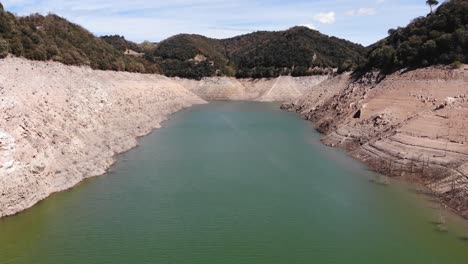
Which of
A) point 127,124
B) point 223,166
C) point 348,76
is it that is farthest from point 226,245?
point 348,76

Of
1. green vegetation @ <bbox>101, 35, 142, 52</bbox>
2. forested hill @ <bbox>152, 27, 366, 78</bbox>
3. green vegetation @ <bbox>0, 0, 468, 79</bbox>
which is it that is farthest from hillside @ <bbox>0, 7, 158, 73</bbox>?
green vegetation @ <bbox>101, 35, 142, 52</bbox>

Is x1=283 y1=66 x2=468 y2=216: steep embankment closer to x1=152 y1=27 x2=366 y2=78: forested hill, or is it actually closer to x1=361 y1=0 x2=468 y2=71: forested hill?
x1=361 y1=0 x2=468 y2=71: forested hill

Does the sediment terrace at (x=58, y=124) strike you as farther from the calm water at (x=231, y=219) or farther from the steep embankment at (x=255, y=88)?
the steep embankment at (x=255, y=88)

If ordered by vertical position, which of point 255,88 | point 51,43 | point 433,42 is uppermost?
point 433,42

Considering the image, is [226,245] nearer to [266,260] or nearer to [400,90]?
[266,260]

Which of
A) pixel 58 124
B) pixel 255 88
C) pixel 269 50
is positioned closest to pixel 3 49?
pixel 58 124

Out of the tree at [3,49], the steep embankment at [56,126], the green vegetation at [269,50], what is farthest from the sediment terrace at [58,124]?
the green vegetation at [269,50]

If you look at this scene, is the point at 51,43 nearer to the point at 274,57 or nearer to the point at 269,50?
the point at 274,57
